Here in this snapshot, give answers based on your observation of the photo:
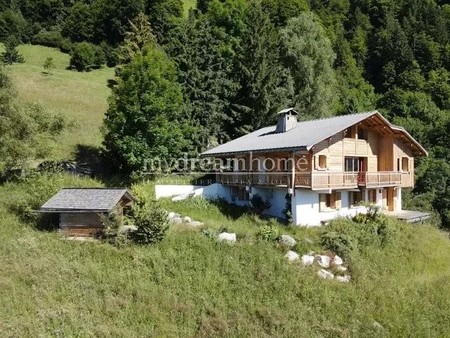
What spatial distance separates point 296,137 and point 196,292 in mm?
13250

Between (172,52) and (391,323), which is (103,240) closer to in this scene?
(391,323)

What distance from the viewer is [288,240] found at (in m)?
23.0

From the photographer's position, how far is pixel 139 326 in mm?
16109

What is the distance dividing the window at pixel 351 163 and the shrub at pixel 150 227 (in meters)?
14.1

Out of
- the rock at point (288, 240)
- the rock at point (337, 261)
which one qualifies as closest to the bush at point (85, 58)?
the rock at point (288, 240)

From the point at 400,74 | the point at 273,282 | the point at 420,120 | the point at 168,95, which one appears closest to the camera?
the point at 273,282

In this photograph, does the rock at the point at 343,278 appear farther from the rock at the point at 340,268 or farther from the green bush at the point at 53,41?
the green bush at the point at 53,41

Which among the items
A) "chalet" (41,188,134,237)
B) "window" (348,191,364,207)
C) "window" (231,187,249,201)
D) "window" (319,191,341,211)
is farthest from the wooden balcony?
"chalet" (41,188,134,237)

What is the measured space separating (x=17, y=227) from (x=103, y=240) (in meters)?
4.96

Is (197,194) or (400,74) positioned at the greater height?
(400,74)

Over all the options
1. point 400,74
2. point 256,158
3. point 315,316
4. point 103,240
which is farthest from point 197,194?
point 400,74

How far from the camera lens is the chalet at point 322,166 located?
26.1 m

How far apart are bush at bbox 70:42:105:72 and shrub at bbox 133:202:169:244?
55.1 metres

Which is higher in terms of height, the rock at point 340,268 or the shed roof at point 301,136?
the shed roof at point 301,136
